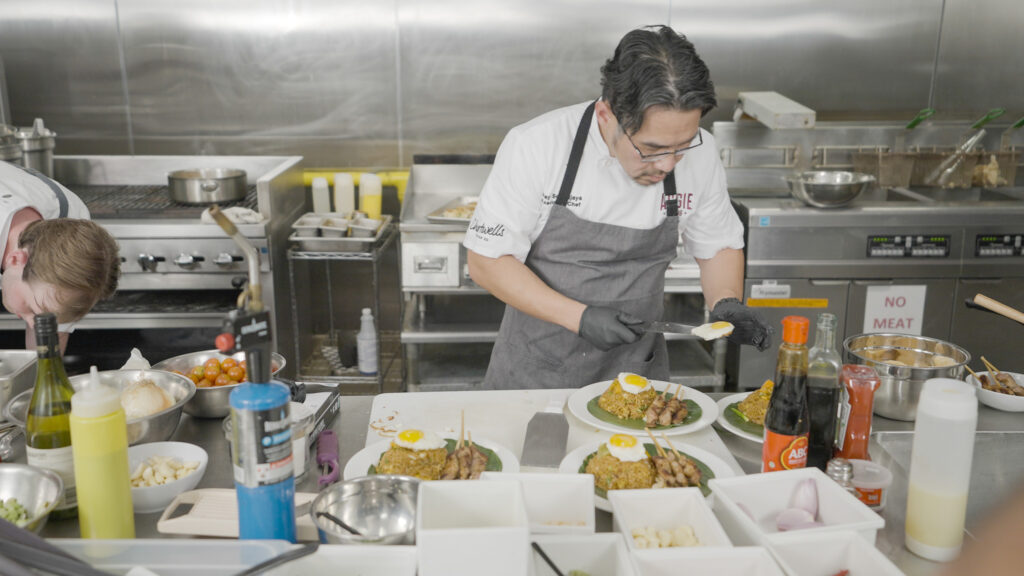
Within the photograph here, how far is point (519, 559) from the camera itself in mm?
1271

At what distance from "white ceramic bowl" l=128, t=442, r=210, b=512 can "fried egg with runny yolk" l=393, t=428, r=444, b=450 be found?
1.35 ft

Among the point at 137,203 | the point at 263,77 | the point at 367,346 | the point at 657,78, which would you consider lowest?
the point at 367,346

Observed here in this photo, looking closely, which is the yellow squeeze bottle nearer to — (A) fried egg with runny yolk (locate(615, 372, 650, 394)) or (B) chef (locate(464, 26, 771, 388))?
(A) fried egg with runny yolk (locate(615, 372, 650, 394))

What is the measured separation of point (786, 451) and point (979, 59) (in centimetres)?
438

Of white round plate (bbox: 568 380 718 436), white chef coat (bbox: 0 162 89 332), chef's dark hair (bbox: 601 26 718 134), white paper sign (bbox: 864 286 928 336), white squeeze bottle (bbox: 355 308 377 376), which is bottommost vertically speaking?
white squeeze bottle (bbox: 355 308 377 376)

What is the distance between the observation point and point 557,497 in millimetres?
1497

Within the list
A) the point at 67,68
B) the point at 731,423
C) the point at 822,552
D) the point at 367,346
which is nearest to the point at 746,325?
the point at 731,423

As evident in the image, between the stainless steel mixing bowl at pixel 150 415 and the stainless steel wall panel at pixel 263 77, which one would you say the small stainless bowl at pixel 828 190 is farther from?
the stainless steel mixing bowl at pixel 150 415

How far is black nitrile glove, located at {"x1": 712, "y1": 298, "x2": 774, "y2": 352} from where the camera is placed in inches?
87.4

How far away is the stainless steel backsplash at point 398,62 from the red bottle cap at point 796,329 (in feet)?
11.6

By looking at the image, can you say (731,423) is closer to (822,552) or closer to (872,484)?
(872,484)

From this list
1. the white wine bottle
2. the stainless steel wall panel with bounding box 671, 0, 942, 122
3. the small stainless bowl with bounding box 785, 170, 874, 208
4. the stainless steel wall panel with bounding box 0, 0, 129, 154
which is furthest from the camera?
the stainless steel wall panel with bounding box 671, 0, 942, 122

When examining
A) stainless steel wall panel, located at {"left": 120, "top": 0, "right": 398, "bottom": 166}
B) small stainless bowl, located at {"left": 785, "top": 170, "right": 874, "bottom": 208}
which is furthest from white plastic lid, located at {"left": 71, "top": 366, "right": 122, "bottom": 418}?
stainless steel wall panel, located at {"left": 120, "top": 0, "right": 398, "bottom": 166}

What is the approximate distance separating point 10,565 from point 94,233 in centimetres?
118
